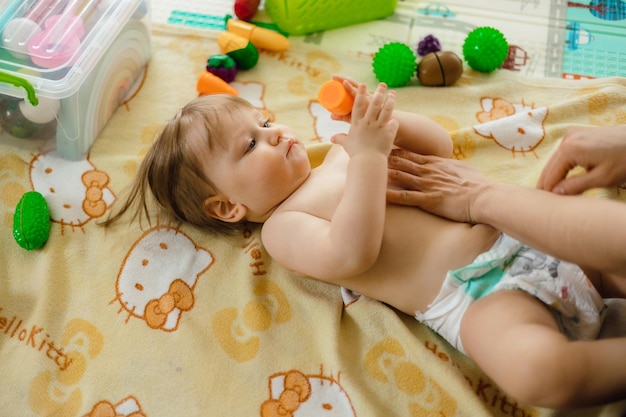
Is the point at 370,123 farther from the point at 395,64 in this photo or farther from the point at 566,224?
the point at 395,64

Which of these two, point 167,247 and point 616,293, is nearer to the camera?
point 616,293

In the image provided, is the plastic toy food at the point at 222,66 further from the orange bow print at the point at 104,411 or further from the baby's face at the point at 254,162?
the orange bow print at the point at 104,411

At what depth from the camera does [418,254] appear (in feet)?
3.73

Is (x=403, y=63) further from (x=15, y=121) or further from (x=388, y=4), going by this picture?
(x=15, y=121)

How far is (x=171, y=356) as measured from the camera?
3.90ft

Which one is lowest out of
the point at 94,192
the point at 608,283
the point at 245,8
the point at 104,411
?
the point at 104,411

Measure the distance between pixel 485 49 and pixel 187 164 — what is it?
784 mm

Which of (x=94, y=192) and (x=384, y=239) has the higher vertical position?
(x=384, y=239)

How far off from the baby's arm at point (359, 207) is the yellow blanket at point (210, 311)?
13 centimetres

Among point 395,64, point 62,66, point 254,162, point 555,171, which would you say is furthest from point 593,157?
point 62,66

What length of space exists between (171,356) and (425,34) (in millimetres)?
1061

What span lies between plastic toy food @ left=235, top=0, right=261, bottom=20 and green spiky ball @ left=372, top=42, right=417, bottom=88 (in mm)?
386

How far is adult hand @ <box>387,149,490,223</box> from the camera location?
3.80 ft

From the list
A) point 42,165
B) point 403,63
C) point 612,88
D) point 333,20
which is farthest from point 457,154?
point 42,165
